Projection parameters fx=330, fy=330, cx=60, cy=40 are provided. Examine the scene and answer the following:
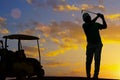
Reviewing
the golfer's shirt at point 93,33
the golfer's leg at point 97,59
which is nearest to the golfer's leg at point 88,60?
the golfer's leg at point 97,59

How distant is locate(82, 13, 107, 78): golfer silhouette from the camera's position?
13.6 m

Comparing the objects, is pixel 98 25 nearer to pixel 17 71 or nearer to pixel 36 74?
pixel 17 71

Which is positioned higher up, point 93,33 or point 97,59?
point 93,33

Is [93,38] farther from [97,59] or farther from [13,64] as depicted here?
[13,64]

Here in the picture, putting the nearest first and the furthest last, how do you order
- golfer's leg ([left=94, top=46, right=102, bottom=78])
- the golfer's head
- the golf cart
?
golfer's leg ([left=94, top=46, right=102, bottom=78]), the golfer's head, the golf cart

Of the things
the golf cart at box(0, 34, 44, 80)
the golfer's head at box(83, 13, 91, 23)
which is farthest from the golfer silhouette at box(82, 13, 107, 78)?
the golf cart at box(0, 34, 44, 80)

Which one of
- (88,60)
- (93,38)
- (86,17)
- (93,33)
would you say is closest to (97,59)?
(88,60)

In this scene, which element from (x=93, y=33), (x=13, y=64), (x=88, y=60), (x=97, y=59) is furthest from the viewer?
(x=13, y=64)

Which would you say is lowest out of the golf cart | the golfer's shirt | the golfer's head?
the golf cart

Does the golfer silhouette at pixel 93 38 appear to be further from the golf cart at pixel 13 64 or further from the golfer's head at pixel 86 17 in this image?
the golf cart at pixel 13 64

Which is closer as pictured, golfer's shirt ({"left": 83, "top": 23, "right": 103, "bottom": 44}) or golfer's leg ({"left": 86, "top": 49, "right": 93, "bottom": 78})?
golfer's shirt ({"left": 83, "top": 23, "right": 103, "bottom": 44})

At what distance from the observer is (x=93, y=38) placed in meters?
13.6

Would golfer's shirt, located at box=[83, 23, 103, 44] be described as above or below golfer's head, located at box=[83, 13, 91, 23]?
below

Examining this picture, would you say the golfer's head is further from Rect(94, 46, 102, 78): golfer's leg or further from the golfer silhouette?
Rect(94, 46, 102, 78): golfer's leg
